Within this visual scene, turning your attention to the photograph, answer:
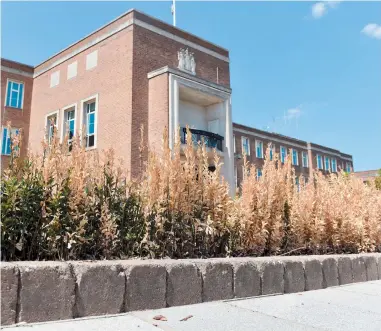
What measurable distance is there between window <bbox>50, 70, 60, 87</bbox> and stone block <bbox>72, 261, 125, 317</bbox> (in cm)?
2175

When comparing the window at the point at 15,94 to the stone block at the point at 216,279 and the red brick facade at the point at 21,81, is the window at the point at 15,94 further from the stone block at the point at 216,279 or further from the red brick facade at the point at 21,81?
the stone block at the point at 216,279

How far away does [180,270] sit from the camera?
3.80 metres

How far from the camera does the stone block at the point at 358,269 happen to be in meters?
6.23

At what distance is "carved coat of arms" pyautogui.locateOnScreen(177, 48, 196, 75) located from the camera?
69.8ft

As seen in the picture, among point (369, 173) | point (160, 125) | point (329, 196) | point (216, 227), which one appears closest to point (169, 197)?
point (216, 227)

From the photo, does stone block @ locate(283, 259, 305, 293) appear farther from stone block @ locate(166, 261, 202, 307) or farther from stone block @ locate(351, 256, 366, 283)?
stone block @ locate(351, 256, 366, 283)

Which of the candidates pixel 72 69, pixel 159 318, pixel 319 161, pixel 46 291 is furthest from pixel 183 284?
pixel 319 161

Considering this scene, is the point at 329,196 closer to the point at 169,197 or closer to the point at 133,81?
the point at 169,197

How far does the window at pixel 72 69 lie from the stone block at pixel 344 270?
63.9 ft

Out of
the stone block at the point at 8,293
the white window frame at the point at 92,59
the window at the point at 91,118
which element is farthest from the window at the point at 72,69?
the stone block at the point at 8,293

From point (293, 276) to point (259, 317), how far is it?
156 cm

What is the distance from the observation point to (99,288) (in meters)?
3.24

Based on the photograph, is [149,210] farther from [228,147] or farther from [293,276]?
[228,147]

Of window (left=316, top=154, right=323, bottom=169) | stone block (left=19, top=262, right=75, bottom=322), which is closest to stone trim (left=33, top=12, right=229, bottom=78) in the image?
Answer: stone block (left=19, top=262, right=75, bottom=322)
